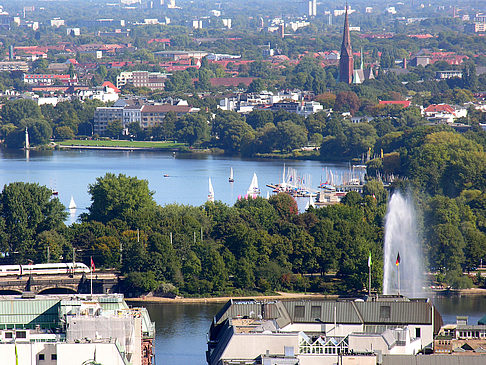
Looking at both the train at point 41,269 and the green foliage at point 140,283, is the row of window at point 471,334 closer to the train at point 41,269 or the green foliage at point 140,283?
the green foliage at point 140,283

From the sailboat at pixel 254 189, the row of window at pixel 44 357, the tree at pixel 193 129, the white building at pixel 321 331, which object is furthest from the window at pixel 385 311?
the tree at pixel 193 129

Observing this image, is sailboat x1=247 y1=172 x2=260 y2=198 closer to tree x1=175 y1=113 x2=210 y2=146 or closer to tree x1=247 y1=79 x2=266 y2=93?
tree x1=175 y1=113 x2=210 y2=146

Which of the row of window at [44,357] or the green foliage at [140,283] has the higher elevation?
the row of window at [44,357]

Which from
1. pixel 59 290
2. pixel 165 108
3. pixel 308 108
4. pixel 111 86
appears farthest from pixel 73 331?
pixel 111 86

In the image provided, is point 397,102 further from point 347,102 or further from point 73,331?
point 73,331

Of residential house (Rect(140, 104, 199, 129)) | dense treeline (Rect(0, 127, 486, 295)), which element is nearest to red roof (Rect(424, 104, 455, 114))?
residential house (Rect(140, 104, 199, 129))

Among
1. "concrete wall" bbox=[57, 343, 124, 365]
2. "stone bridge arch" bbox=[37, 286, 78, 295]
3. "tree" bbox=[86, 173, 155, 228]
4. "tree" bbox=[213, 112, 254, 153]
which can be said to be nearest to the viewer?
"concrete wall" bbox=[57, 343, 124, 365]

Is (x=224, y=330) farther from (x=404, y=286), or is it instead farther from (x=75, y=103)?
(x=75, y=103)
